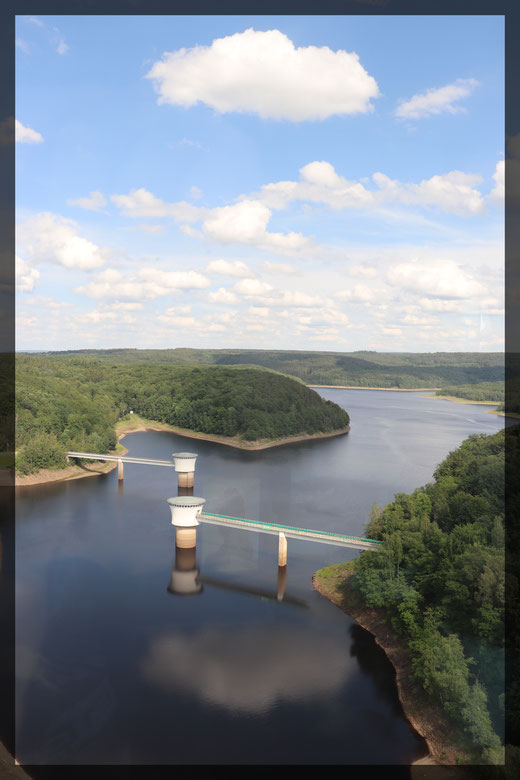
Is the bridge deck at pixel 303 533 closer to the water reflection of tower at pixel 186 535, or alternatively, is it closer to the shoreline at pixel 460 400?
the water reflection of tower at pixel 186 535

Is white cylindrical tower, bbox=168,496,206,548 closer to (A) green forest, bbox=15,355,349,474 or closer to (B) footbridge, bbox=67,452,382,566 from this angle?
(B) footbridge, bbox=67,452,382,566

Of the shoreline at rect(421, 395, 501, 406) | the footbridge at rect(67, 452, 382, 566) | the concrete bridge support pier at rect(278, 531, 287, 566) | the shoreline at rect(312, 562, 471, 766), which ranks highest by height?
the shoreline at rect(421, 395, 501, 406)

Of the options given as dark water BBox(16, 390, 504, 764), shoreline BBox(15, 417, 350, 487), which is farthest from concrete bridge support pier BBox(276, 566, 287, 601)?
shoreline BBox(15, 417, 350, 487)

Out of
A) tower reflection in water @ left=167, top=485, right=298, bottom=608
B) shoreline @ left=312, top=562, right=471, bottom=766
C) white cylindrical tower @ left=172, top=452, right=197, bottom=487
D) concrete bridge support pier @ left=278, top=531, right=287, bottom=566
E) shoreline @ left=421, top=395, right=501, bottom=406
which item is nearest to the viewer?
shoreline @ left=312, top=562, right=471, bottom=766

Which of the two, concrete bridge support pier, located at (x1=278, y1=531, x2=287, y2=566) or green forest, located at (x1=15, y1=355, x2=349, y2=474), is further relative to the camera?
green forest, located at (x1=15, y1=355, x2=349, y2=474)

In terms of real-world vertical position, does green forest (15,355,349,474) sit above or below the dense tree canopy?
above

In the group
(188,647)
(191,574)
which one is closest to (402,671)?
(188,647)
